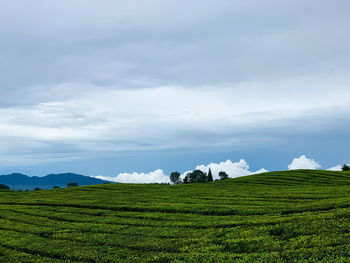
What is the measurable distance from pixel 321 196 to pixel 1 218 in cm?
3812

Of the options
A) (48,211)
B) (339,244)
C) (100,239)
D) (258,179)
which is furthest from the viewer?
(258,179)

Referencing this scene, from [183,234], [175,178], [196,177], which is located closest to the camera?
[183,234]

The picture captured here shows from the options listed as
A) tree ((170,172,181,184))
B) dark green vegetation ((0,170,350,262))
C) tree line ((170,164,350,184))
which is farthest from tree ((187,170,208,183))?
dark green vegetation ((0,170,350,262))

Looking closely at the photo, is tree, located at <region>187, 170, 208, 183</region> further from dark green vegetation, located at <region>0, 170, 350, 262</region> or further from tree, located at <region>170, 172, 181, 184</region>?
dark green vegetation, located at <region>0, 170, 350, 262</region>

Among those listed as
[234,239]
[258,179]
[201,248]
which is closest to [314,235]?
[234,239]

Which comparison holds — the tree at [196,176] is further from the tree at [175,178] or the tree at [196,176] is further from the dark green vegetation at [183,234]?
the dark green vegetation at [183,234]

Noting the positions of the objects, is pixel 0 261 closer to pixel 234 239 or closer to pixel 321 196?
pixel 234 239

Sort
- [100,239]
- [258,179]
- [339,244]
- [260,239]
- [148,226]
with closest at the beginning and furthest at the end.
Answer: [339,244], [260,239], [100,239], [148,226], [258,179]

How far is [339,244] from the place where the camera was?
56.4ft

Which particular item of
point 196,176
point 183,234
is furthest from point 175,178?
point 183,234

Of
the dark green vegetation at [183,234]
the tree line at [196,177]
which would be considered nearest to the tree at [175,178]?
the tree line at [196,177]

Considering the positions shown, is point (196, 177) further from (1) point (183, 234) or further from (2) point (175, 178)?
(1) point (183, 234)

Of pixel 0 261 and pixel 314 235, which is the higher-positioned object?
pixel 314 235

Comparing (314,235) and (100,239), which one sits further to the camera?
(100,239)
